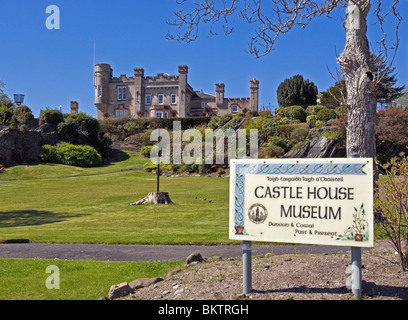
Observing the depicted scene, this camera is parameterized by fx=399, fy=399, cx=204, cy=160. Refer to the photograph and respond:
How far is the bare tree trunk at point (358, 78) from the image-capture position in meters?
8.41

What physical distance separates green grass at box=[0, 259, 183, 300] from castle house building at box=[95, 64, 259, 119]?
70.4 m

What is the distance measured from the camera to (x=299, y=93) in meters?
70.8

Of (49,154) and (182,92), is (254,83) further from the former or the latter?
(49,154)

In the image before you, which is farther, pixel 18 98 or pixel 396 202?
pixel 18 98

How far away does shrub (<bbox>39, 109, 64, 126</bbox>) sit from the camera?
5122 centimetres

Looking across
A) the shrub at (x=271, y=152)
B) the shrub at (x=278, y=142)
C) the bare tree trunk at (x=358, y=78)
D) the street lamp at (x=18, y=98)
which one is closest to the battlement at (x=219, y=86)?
the street lamp at (x=18, y=98)

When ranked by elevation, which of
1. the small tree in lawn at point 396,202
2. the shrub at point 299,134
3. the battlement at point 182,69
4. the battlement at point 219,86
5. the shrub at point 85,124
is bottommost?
the small tree in lawn at point 396,202

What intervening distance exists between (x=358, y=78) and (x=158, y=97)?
75.7 metres

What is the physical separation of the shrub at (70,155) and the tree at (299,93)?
123ft

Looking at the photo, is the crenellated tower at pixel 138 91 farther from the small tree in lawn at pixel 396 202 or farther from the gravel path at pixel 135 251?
the small tree in lawn at pixel 396 202

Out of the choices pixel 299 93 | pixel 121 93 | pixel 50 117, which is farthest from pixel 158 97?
pixel 50 117

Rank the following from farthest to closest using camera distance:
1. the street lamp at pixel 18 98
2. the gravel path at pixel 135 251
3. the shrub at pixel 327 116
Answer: the street lamp at pixel 18 98
the shrub at pixel 327 116
the gravel path at pixel 135 251

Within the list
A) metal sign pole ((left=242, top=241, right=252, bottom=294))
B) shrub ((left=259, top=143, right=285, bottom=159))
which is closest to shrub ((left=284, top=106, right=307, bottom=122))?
shrub ((left=259, top=143, right=285, bottom=159))
